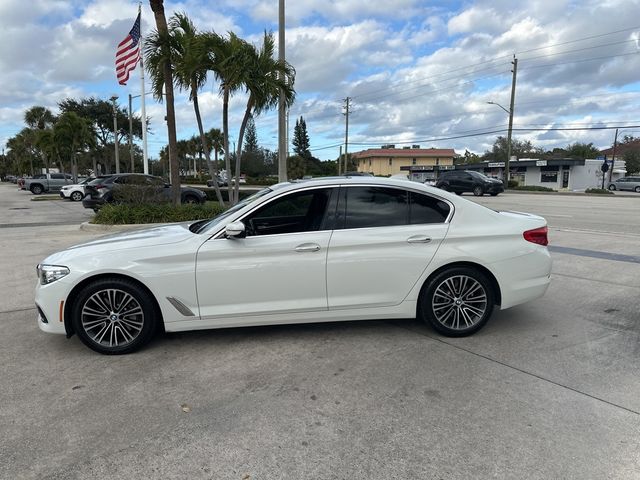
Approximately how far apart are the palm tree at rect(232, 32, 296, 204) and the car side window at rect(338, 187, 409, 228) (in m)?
8.59

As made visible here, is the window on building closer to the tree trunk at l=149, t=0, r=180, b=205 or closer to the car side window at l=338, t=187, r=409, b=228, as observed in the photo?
the tree trunk at l=149, t=0, r=180, b=205

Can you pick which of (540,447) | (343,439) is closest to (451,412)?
(540,447)

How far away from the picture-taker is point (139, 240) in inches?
168

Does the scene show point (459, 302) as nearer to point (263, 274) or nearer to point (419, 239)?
point (419, 239)

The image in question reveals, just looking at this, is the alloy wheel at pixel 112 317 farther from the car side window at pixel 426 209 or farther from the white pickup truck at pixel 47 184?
the white pickup truck at pixel 47 184

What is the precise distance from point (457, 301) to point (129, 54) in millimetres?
22440

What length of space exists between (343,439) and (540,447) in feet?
3.85

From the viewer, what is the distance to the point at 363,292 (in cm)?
434

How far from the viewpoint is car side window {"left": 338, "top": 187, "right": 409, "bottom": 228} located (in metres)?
4.41

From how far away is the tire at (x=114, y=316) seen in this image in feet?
13.3

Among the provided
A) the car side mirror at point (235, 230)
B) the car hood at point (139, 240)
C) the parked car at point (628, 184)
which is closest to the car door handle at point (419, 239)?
the car side mirror at point (235, 230)

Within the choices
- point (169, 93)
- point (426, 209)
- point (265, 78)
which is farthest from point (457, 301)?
point (169, 93)

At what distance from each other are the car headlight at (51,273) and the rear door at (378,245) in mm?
2276

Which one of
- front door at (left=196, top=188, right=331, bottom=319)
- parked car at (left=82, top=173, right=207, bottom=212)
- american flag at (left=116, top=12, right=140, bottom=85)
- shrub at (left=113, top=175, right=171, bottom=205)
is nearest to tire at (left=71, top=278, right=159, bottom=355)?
front door at (left=196, top=188, right=331, bottom=319)
